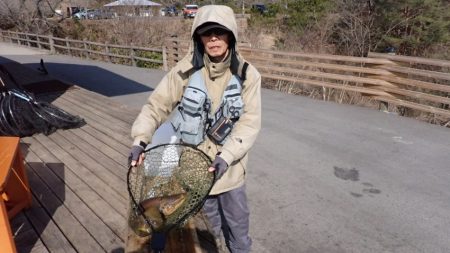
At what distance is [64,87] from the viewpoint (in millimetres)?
7645

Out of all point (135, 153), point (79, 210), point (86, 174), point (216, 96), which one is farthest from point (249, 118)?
point (86, 174)

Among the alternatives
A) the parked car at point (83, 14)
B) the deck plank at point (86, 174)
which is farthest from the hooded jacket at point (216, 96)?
the parked car at point (83, 14)

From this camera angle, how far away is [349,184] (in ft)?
13.4

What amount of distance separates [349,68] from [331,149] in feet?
10.8

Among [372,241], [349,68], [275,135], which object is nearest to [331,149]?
[275,135]

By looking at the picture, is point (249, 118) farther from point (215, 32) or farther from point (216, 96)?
point (215, 32)

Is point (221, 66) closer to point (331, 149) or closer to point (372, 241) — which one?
point (372, 241)

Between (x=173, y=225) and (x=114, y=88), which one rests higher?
(x=173, y=225)

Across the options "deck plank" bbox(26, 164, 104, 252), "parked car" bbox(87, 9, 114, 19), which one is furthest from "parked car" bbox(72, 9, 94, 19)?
"deck plank" bbox(26, 164, 104, 252)

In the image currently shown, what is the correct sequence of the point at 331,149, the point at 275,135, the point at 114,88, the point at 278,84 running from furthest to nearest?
the point at 278,84
the point at 114,88
the point at 275,135
the point at 331,149

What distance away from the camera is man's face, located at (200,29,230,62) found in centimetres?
197

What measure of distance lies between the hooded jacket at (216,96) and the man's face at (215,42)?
0.05 m

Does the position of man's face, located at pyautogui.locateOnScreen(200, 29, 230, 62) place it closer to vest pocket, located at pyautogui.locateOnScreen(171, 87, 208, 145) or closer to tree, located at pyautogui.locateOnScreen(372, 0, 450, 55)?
vest pocket, located at pyautogui.locateOnScreen(171, 87, 208, 145)

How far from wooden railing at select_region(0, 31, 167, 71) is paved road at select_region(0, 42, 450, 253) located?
27.8 ft
